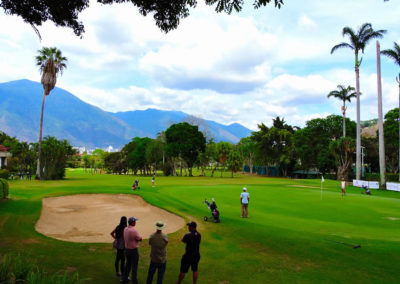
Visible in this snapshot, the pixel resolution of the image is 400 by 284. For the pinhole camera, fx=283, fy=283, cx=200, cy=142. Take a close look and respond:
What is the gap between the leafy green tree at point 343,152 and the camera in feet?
217

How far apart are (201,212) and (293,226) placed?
6363 millimetres

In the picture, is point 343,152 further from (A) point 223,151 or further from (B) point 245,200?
(B) point 245,200

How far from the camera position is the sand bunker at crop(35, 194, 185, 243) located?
14.9 meters

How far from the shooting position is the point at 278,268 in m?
9.94

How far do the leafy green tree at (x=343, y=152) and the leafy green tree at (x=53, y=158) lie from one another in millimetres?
60660

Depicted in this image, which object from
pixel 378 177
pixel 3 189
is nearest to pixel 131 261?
pixel 3 189

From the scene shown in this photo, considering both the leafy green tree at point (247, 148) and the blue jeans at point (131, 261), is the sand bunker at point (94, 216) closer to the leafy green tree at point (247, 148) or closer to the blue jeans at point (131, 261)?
the blue jeans at point (131, 261)

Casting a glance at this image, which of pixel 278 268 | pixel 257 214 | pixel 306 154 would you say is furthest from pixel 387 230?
pixel 306 154

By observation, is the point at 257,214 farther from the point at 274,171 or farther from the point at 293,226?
the point at 274,171

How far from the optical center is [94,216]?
19.6m

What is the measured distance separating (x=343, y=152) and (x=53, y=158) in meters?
65.9

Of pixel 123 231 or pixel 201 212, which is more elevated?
pixel 123 231

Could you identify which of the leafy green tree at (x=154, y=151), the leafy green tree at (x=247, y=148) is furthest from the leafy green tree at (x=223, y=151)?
the leafy green tree at (x=247, y=148)

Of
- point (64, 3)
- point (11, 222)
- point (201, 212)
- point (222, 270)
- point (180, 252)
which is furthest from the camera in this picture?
point (201, 212)
